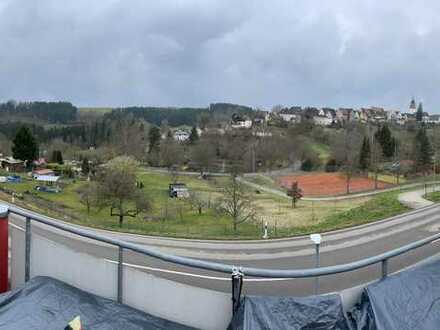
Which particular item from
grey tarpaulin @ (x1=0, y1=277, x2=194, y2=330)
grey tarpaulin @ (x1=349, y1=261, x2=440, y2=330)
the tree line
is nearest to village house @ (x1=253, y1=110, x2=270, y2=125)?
the tree line

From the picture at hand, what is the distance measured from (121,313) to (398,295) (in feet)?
7.65

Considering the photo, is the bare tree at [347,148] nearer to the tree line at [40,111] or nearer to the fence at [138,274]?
the fence at [138,274]

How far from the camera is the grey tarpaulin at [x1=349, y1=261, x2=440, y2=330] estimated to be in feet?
13.5

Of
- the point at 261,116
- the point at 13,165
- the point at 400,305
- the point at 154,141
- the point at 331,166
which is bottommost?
the point at 13,165

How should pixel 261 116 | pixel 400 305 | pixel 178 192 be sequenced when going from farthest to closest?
pixel 261 116 → pixel 178 192 → pixel 400 305

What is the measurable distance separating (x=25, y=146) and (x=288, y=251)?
69.1 metres

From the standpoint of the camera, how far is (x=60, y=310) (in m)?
3.57

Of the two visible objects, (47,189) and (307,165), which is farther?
(307,165)

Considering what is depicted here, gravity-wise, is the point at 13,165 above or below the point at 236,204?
below

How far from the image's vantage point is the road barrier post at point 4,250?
4.09 metres

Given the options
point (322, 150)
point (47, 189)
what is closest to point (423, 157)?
point (322, 150)

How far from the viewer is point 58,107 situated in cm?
18875

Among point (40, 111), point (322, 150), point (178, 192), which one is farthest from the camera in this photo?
point (40, 111)

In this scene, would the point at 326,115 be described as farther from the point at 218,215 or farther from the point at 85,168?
the point at 218,215
